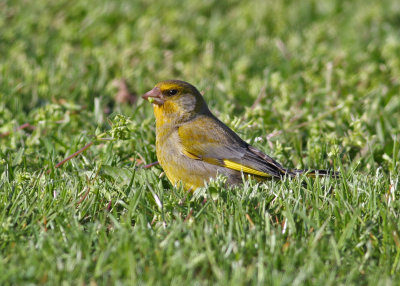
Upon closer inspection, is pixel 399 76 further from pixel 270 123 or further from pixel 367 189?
pixel 367 189

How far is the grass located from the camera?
9.87 feet

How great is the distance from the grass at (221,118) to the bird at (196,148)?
6.4 inches

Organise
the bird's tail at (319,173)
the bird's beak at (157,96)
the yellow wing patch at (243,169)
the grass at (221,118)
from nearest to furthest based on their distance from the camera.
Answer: the grass at (221,118) < the bird's tail at (319,173) < the yellow wing patch at (243,169) < the bird's beak at (157,96)

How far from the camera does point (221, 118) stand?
17.0ft

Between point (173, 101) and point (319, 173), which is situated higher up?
point (173, 101)

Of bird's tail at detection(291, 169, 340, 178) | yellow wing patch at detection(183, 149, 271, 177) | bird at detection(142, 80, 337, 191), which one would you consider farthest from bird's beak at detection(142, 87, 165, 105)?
bird's tail at detection(291, 169, 340, 178)

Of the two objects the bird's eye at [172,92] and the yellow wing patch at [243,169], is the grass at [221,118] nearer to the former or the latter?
the yellow wing patch at [243,169]

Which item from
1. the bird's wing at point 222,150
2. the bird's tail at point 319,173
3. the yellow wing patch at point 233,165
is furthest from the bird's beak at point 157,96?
the bird's tail at point 319,173

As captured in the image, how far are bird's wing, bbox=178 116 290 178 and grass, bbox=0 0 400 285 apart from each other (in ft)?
0.70

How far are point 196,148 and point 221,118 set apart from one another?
78 cm

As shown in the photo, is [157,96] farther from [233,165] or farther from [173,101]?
[233,165]

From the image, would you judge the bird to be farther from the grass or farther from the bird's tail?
the grass

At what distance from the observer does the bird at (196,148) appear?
427 cm

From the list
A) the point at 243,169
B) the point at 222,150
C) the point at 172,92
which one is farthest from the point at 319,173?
the point at 172,92
